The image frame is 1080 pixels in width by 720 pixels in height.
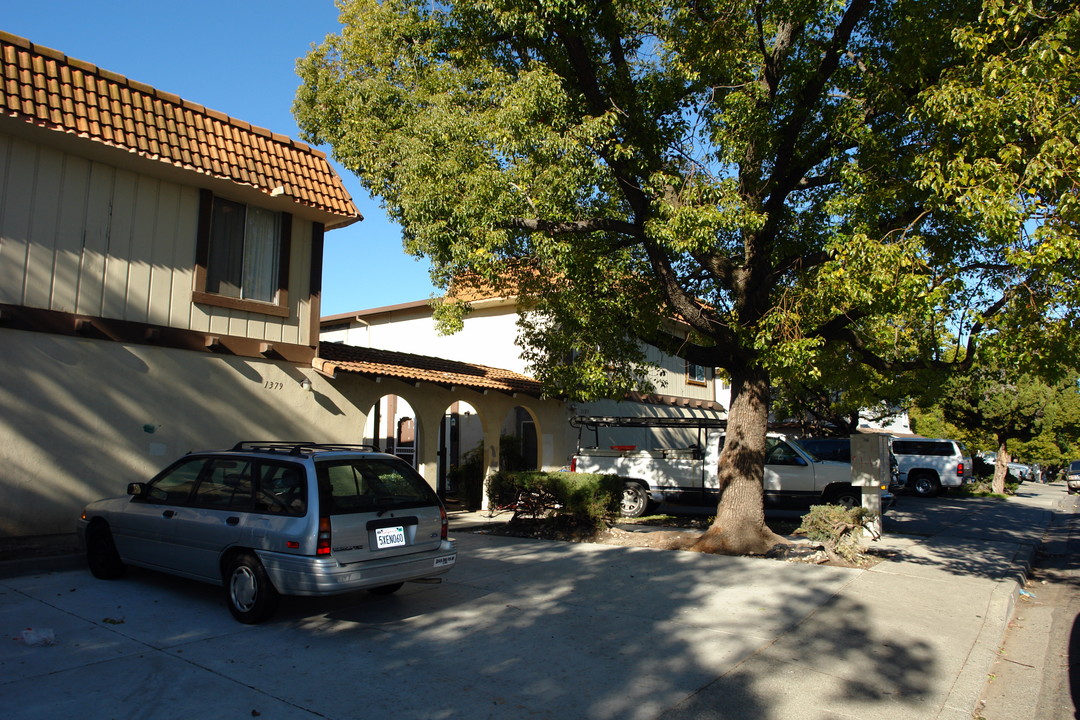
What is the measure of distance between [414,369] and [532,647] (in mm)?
9089

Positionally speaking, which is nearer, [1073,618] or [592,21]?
[1073,618]

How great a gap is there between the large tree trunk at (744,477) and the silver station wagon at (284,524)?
5.42 m

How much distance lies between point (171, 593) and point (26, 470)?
10.1 feet

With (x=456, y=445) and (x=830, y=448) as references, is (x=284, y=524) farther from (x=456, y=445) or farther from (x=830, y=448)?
(x=830, y=448)

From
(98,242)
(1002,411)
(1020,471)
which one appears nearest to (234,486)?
(98,242)

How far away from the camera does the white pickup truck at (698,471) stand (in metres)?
15.3

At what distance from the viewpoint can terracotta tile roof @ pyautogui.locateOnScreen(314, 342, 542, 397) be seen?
13031mm

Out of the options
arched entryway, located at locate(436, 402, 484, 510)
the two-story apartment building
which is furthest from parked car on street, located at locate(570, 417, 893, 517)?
the two-story apartment building

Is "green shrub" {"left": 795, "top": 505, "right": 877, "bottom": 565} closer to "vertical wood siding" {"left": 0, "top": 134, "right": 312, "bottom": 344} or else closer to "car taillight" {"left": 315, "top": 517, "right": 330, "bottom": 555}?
"car taillight" {"left": 315, "top": 517, "right": 330, "bottom": 555}

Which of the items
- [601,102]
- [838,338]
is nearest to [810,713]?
[838,338]

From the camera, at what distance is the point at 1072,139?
730 cm

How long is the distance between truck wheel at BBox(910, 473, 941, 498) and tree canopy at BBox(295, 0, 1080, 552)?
14830 mm

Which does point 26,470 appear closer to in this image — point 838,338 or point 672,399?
point 838,338

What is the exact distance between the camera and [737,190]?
10.6 meters
